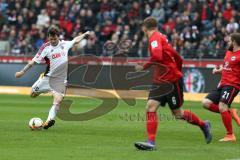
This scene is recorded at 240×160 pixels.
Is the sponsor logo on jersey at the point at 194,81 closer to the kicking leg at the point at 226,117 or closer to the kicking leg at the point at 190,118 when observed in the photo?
the kicking leg at the point at 226,117

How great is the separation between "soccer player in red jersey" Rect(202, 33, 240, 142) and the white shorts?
358 centimetres

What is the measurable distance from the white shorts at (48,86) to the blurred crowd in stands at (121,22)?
1336cm

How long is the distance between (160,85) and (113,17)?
2124 cm

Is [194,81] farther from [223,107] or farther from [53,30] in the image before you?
[223,107]

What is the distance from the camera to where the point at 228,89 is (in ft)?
44.3

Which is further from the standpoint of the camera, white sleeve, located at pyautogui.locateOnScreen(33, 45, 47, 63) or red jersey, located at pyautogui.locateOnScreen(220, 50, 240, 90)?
white sleeve, located at pyautogui.locateOnScreen(33, 45, 47, 63)

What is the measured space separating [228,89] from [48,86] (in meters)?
4.34

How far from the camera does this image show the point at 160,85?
12.3 metres

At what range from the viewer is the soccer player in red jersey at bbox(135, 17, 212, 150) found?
1181 centimetres

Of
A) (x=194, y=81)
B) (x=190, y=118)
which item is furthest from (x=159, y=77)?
(x=194, y=81)

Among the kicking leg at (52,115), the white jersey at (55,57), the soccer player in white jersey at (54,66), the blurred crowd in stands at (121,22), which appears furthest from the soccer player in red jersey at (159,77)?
the blurred crowd in stands at (121,22)

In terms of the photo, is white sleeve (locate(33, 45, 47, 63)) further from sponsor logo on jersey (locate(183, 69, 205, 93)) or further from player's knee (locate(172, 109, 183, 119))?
sponsor logo on jersey (locate(183, 69, 205, 93))

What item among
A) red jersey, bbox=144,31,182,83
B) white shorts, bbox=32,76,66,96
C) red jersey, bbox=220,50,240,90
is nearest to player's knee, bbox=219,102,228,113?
red jersey, bbox=220,50,240,90

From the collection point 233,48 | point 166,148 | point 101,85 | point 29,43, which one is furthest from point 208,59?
point 166,148
